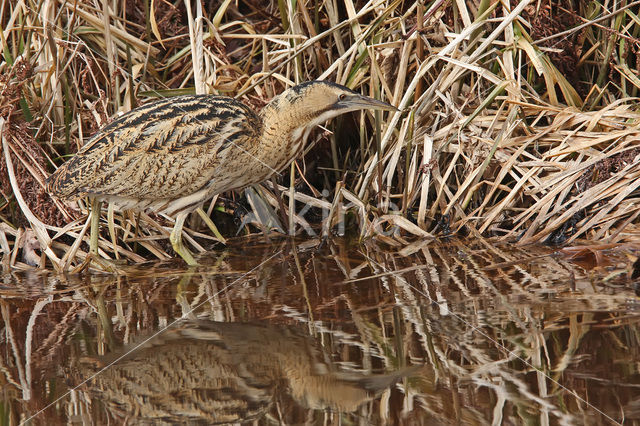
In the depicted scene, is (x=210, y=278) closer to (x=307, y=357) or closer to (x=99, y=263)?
(x=99, y=263)

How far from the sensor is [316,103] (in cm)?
335

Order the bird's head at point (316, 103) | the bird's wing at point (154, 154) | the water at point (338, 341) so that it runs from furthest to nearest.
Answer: the bird's head at point (316, 103) → the bird's wing at point (154, 154) → the water at point (338, 341)

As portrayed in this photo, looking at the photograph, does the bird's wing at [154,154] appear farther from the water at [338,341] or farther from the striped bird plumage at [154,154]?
the water at [338,341]

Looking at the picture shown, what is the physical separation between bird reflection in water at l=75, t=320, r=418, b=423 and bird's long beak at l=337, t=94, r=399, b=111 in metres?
1.28

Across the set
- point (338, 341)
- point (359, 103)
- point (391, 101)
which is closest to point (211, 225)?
point (359, 103)

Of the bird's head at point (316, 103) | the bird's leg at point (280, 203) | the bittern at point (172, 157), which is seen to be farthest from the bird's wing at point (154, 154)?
the bird's leg at point (280, 203)

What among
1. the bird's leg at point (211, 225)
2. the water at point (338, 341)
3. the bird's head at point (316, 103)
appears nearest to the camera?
the water at point (338, 341)

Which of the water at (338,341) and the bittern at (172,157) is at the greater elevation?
the bittern at (172,157)

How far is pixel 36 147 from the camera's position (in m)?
3.48

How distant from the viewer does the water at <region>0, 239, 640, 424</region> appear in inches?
65.9

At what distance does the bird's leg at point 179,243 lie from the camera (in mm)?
3217

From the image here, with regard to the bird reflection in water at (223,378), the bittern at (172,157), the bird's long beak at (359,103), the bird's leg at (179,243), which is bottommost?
the bird reflection in water at (223,378)

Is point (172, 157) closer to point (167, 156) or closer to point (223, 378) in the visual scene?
point (167, 156)

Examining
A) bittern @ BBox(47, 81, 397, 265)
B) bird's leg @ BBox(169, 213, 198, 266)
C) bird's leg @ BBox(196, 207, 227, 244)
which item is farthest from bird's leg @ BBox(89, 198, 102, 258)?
bird's leg @ BBox(196, 207, 227, 244)
